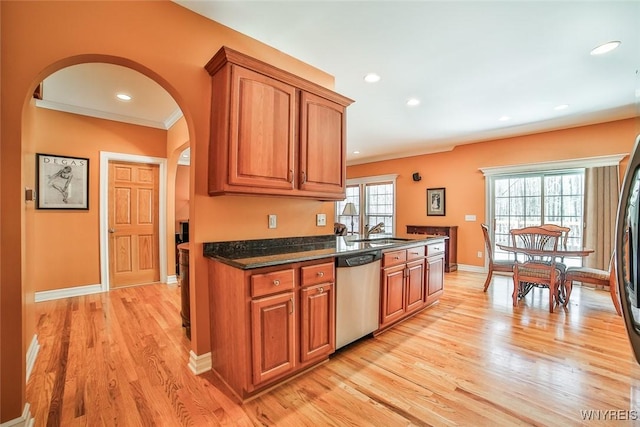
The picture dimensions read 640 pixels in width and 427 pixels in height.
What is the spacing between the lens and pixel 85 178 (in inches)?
152

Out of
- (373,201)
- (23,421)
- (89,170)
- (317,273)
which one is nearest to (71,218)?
(89,170)

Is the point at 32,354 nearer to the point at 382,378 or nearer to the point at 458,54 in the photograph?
the point at 382,378

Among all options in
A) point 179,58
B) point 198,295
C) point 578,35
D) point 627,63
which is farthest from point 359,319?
point 627,63

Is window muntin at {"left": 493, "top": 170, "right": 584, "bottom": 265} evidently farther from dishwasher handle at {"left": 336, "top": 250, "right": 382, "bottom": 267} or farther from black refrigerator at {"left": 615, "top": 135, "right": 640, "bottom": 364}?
black refrigerator at {"left": 615, "top": 135, "right": 640, "bottom": 364}

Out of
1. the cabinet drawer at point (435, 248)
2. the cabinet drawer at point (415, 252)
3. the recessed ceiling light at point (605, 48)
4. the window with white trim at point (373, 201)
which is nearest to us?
the recessed ceiling light at point (605, 48)

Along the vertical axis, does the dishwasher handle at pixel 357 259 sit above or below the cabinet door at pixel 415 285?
above

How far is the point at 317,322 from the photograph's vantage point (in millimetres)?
2014

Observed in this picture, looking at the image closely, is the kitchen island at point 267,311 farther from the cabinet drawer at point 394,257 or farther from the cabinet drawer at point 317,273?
the cabinet drawer at point 394,257

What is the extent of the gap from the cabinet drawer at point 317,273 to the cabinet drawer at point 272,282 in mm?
115

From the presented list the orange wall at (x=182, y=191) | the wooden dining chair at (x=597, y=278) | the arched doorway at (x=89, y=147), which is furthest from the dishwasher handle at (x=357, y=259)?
the orange wall at (x=182, y=191)

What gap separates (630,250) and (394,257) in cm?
182

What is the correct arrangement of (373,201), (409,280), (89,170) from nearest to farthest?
(409,280), (89,170), (373,201)

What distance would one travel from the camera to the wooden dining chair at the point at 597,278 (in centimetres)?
312

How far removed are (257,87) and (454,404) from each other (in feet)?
8.32
